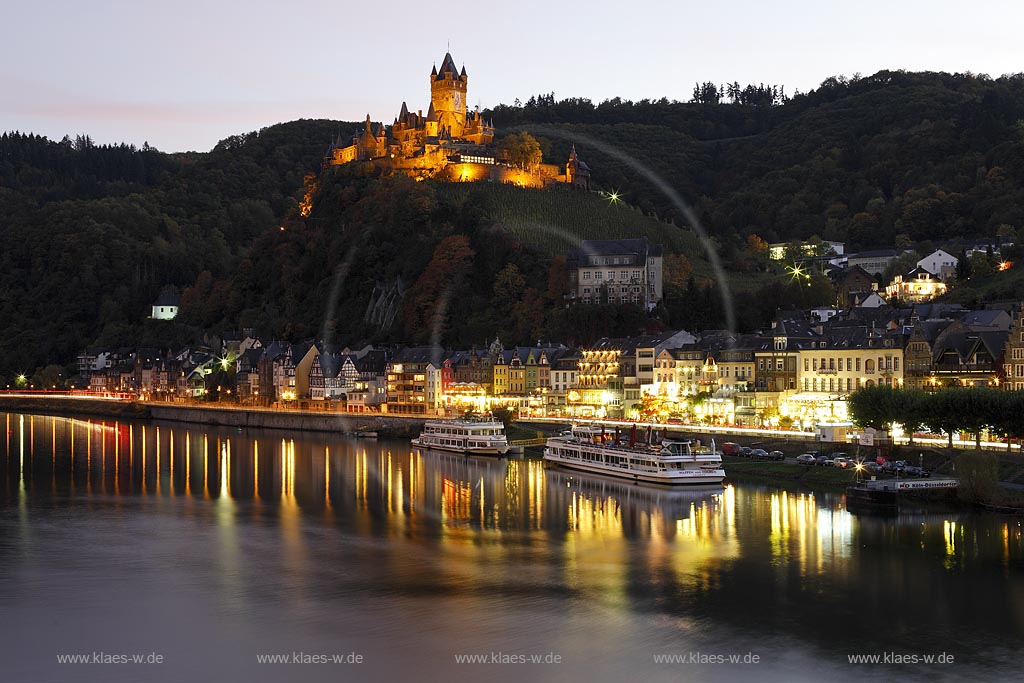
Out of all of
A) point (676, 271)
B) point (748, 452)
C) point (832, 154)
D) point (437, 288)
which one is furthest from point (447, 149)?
point (748, 452)

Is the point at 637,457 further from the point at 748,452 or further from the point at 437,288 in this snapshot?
the point at 437,288

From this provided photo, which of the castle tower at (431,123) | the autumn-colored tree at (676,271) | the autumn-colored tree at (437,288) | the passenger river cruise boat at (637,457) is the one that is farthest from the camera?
the castle tower at (431,123)

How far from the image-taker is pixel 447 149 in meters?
111

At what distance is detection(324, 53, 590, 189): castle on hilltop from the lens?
109938 millimetres

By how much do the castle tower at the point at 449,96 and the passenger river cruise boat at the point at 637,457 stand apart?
6679 cm

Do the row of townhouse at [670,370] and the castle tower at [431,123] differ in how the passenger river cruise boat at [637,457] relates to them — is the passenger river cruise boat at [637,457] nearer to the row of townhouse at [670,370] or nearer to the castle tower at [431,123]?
the row of townhouse at [670,370]

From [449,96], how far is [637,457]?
76.7 metres

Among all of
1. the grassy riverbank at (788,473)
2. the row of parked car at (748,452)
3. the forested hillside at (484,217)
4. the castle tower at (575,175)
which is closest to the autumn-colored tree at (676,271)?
the forested hillside at (484,217)

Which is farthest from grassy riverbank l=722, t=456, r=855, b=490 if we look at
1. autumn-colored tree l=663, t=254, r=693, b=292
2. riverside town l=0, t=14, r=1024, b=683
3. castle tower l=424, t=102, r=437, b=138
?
castle tower l=424, t=102, r=437, b=138

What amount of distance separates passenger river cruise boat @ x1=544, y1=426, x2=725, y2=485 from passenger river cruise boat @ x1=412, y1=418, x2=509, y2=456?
4.11m

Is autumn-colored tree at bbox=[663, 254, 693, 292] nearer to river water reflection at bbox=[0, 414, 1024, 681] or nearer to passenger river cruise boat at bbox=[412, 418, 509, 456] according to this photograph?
passenger river cruise boat at bbox=[412, 418, 509, 456]

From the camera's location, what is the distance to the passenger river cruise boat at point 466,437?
6003cm

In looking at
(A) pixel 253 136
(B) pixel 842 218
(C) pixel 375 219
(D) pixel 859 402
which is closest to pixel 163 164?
(A) pixel 253 136

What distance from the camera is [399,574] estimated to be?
104ft
